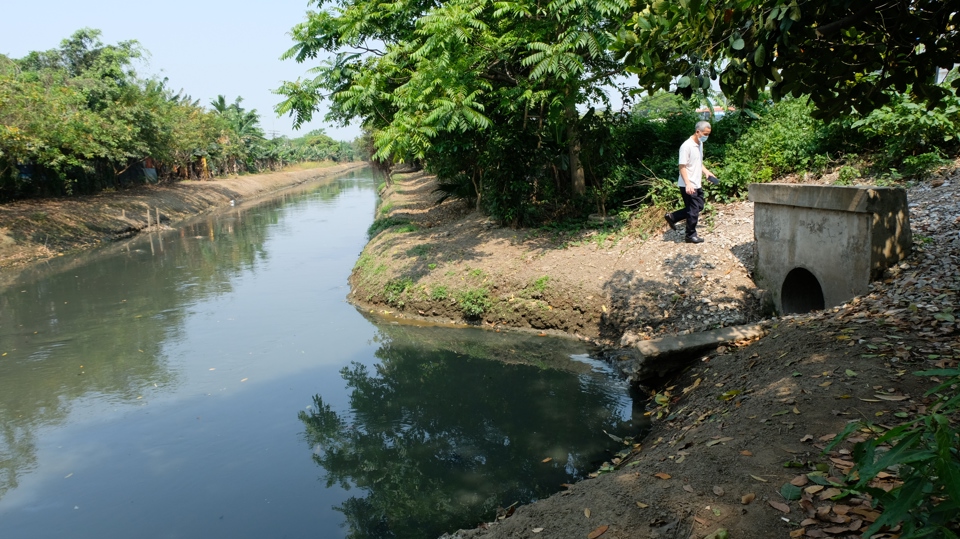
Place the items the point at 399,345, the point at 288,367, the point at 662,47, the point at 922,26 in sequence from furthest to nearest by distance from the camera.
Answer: the point at 399,345 → the point at 288,367 → the point at 662,47 → the point at 922,26

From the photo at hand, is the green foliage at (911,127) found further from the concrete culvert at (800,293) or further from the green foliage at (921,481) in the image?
the green foliage at (921,481)

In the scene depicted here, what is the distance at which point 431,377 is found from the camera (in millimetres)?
9102

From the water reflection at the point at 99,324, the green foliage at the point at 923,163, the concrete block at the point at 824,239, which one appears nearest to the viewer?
the concrete block at the point at 824,239

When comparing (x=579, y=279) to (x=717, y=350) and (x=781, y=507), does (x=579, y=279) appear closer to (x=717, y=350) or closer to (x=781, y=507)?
(x=717, y=350)

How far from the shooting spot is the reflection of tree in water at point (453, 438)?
589 centimetres

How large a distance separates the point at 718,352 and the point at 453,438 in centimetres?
294

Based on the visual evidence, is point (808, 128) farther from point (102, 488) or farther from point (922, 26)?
point (102, 488)

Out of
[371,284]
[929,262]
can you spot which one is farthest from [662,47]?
[371,284]

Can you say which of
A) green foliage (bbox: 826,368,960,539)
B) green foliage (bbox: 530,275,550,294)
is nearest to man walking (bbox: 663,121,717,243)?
green foliage (bbox: 530,275,550,294)

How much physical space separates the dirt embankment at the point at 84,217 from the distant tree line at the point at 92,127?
1.18 metres

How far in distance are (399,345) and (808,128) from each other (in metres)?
7.69

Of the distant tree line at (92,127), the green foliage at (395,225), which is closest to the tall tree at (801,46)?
the green foliage at (395,225)

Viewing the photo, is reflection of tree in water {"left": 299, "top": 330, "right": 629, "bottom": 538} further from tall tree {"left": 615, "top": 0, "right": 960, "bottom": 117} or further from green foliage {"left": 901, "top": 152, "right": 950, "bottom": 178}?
green foliage {"left": 901, "top": 152, "right": 950, "bottom": 178}

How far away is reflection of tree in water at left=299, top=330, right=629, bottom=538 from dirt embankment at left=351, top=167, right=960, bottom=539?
0.51 m
